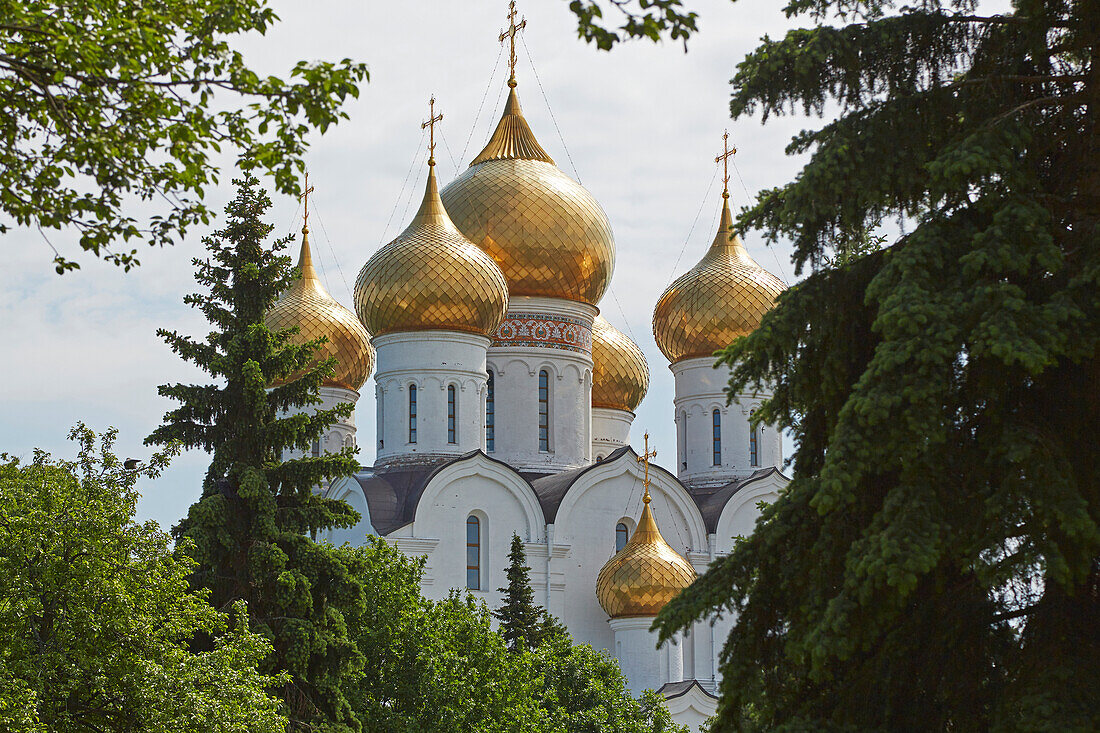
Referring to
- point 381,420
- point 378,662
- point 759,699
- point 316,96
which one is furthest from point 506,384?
point 316,96

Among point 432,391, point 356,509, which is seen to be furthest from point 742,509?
point 356,509

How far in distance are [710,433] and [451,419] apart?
6496mm

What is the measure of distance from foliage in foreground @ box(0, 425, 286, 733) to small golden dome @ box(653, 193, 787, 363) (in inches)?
803

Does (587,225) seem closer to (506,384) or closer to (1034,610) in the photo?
(506,384)

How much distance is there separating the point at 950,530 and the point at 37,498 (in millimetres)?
9268

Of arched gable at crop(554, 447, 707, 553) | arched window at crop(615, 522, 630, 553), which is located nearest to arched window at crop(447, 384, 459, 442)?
arched gable at crop(554, 447, 707, 553)

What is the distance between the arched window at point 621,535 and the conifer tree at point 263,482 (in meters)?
13.6

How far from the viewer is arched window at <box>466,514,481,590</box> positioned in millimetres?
28641

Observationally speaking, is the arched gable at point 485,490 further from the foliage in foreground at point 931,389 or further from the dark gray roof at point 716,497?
the foliage in foreground at point 931,389

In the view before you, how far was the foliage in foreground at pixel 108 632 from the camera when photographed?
1327cm

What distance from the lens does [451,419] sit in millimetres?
29906

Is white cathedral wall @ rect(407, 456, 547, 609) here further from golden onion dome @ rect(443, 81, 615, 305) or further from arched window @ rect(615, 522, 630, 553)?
golden onion dome @ rect(443, 81, 615, 305)

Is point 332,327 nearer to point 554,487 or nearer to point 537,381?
point 537,381

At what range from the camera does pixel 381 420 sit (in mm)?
30312
